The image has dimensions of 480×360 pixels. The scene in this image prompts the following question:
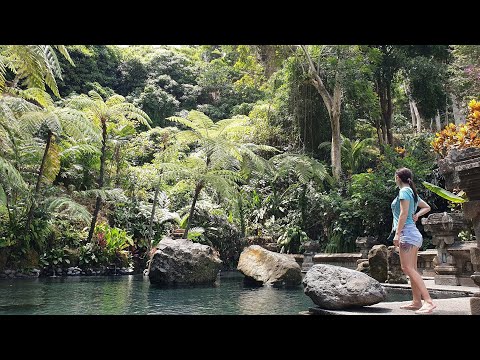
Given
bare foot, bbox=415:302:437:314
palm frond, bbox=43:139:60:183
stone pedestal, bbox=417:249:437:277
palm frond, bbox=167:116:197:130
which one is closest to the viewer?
bare foot, bbox=415:302:437:314

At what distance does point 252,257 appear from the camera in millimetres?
7980

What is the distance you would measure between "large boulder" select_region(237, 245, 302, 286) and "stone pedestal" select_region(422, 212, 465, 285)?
2.20m

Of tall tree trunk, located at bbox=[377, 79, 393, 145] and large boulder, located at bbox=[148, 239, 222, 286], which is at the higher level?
tall tree trunk, located at bbox=[377, 79, 393, 145]

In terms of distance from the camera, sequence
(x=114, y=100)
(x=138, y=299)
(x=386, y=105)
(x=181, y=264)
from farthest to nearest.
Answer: (x=386, y=105) → (x=114, y=100) → (x=181, y=264) → (x=138, y=299)

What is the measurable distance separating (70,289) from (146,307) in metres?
2.19

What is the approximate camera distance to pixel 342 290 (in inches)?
142

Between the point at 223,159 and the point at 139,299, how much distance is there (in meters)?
4.56

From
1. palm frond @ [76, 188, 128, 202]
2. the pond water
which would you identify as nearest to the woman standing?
the pond water

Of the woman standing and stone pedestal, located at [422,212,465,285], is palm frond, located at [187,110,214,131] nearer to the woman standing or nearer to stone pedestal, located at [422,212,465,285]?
stone pedestal, located at [422,212,465,285]

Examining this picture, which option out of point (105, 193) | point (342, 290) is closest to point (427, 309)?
point (342, 290)

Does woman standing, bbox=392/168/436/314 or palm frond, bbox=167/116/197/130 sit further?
palm frond, bbox=167/116/197/130

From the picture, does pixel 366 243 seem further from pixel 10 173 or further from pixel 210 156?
pixel 10 173

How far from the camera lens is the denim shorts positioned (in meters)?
3.28
